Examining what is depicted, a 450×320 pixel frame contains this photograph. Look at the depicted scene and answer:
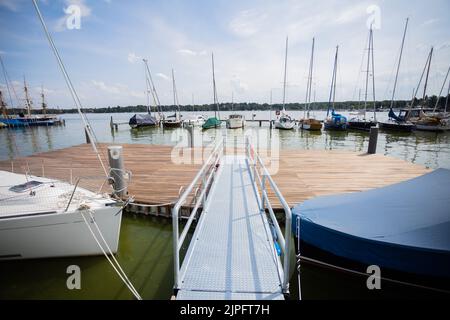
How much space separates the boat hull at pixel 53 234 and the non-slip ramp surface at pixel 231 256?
2.03m

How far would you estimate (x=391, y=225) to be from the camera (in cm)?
350

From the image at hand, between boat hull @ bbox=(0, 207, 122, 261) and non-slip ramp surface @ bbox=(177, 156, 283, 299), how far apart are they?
6.67 ft

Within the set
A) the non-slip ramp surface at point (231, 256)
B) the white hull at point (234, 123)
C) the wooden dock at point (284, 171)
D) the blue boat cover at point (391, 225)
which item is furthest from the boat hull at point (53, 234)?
the white hull at point (234, 123)

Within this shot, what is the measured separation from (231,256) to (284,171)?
6270 mm

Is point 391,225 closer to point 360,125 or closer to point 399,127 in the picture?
point 360,125

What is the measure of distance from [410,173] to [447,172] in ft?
16.9

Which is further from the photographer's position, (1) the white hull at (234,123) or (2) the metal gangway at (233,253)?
(1) the white hull at (234,123)

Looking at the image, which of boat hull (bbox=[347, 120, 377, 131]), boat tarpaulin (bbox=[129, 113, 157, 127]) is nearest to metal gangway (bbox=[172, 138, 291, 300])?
boat hull (bbox=[347, 120, 377, 131])

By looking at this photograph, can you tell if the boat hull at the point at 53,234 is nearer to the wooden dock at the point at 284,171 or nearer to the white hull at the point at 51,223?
the white hull at the point at 51,223

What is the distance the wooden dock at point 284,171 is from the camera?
7.22 m
